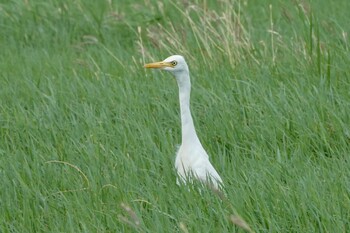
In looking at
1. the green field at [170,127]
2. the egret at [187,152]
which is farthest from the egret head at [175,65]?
the green field at [170,127]

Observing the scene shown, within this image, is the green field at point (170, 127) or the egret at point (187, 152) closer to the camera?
the green field at point (170, 127)

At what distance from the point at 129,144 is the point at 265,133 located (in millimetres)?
824

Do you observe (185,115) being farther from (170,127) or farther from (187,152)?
(170,127)

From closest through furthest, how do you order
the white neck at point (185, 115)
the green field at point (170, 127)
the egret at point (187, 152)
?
the green field at point (170, 127)
the egret at point (187, 152)
the white neck at point (185, 115)

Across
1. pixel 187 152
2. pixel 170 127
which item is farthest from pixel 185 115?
pixel 170 127

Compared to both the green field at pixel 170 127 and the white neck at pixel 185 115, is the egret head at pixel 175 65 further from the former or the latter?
the green field at pixel 170 127

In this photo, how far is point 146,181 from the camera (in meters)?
4.98

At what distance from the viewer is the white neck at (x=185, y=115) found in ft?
17.0

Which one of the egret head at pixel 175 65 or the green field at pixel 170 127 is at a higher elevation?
the egret head at pixel 175 65

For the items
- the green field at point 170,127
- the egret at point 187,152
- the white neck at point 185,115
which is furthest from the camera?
the white neck at point 185,115

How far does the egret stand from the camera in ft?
16.1

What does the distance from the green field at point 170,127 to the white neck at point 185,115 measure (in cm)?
21

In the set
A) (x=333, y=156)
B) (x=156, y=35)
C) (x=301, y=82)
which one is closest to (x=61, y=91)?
(x=156, y=35)

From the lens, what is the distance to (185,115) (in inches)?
206
